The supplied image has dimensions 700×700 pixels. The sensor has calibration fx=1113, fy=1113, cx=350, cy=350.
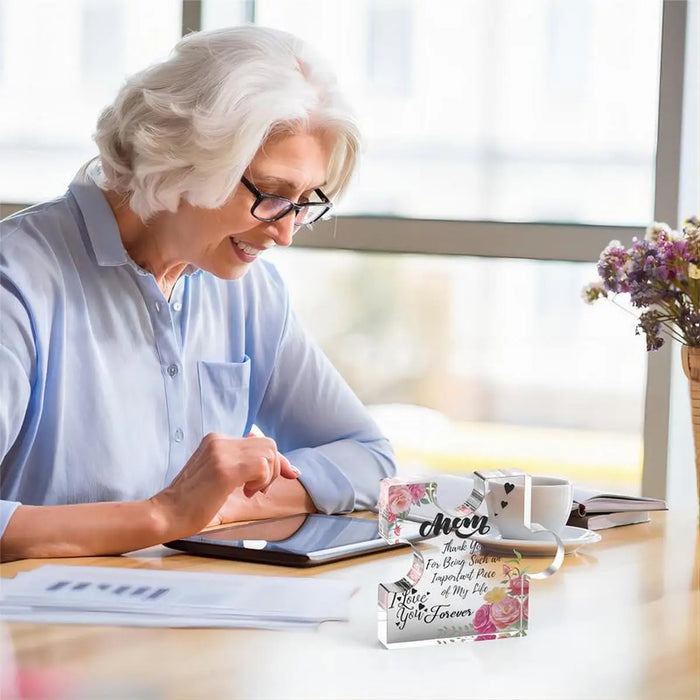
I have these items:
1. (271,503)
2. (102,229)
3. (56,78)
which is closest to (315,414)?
(271,503)

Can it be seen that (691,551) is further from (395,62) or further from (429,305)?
(395,62)

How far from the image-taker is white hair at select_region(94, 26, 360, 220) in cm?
159

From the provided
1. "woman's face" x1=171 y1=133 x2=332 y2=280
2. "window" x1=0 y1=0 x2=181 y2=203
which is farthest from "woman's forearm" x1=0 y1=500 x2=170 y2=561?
"window" x1=0 y1=0 x2=181 y2=203

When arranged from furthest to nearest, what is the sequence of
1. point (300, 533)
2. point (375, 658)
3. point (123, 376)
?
1. point (123, 376)
2. point (300, 533)
3. point (375, 658)

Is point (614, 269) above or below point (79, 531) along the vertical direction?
above

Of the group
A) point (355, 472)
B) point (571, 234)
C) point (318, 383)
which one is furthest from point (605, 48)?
point (355, 472)

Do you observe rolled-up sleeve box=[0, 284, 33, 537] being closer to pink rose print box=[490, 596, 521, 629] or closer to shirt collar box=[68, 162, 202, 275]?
shirt collar box=[68, 162, 202, 275]

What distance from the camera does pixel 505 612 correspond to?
997mm

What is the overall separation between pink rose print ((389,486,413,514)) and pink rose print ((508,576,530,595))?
0.40 ft

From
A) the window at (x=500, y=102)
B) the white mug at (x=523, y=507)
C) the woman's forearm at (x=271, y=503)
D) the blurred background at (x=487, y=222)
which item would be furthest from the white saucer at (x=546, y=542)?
the window at (x=500, y=102)

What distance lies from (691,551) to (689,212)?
4.14 feet

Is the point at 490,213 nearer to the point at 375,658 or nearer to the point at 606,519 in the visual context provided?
the point at 606,519

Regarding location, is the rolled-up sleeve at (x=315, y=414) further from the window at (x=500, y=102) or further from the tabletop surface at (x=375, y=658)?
the window at (x=500, y=102)

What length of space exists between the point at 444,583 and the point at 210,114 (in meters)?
0.85
